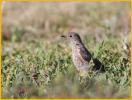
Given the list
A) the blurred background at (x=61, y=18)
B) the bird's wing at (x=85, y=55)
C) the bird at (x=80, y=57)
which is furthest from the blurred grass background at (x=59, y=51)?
the bird's wing at (x=85, y=55)

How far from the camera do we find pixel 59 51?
9922 mm

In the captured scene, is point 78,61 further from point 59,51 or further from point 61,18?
point 61,18

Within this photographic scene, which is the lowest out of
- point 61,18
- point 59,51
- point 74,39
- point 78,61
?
point 78,61

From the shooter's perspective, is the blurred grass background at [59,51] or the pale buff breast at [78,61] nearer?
the blurred grass background at [59,51]

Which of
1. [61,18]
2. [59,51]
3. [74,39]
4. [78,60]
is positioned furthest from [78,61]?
[61,18]

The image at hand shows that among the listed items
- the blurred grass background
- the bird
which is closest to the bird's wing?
the bird

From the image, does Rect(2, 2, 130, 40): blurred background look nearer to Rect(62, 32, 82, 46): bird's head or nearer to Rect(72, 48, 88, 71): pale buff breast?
Rect(62, 32, 82, 46): bird's head

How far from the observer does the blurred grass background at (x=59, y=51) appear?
7.09m

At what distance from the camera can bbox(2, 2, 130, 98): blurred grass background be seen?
7.09 metres

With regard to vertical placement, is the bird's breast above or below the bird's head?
below

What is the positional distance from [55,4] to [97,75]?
8195mm

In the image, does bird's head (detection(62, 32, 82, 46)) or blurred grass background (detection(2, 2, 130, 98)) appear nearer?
blurred grass background (detection(2, 2, 130, 98))

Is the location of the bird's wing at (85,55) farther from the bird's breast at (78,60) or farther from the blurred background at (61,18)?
the blurred background at (61,18)

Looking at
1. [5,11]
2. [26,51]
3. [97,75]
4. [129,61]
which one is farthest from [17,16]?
[97,75]
